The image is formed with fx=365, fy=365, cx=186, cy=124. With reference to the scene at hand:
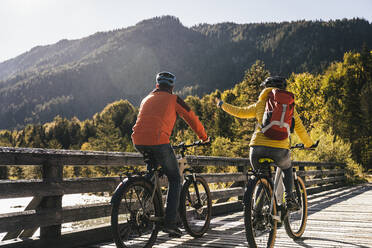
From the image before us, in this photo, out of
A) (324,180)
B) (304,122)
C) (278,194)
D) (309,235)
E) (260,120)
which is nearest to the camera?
(278,194)

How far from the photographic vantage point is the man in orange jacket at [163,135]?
13.6 feet

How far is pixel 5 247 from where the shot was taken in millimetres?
3637

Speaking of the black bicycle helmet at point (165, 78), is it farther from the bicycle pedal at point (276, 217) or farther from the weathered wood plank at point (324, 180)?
the weathered wood plank at point (324, 180)

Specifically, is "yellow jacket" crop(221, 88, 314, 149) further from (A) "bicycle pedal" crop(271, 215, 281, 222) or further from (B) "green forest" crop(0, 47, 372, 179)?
(B) "green forest" crop(0, 47, 372, 179)

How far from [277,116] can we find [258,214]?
1128mm

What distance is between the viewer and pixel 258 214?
3805 mm

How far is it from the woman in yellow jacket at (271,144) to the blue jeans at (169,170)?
0.89 meters

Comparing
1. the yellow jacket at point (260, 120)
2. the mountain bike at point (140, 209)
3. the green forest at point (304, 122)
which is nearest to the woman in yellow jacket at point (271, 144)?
the yellow jacket at point (260, 120)

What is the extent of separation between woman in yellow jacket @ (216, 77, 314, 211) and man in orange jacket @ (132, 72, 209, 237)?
25.4 inches

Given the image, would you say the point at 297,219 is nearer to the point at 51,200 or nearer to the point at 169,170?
the point at 169,170

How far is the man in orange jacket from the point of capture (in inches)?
163

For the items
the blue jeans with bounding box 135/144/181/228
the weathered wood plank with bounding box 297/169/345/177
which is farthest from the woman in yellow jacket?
the weathered wood plank with bounding box 297/169/345/177

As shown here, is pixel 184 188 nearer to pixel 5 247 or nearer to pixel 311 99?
pixel 5 247

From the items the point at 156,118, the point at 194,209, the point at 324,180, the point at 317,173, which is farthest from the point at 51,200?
the point at 324,180
